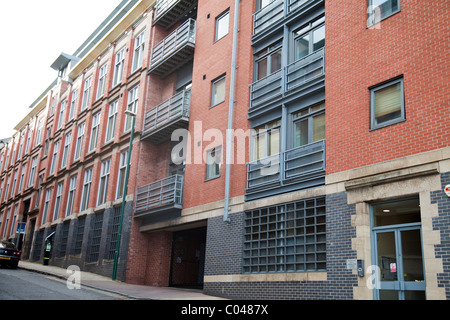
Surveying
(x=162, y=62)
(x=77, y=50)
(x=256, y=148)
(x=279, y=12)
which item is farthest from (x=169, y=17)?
(x=77, y=50)

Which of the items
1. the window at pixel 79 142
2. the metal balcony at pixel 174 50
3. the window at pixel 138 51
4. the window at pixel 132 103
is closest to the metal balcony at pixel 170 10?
the metal balcony at pixel 174 50

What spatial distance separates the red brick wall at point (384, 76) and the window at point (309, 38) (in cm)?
70

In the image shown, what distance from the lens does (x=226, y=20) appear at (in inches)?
844

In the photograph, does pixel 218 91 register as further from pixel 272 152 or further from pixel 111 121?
pixel 111 121

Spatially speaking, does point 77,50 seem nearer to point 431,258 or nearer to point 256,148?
point 256,148

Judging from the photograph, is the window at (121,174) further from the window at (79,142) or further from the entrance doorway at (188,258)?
the window at (79,142)

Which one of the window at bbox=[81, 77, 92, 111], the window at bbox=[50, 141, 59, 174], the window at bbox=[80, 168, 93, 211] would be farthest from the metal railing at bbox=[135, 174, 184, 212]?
the window at bbox=[50, 141, 59, 174]

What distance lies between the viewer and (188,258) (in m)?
23.7

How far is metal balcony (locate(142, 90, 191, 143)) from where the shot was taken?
21.9 m

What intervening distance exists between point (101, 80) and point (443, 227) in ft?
86.8

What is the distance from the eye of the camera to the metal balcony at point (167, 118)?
21875 mm

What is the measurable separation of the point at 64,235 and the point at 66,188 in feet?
10.9

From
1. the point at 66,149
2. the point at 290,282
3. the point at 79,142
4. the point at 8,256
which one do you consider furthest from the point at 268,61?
the point at 66,149
